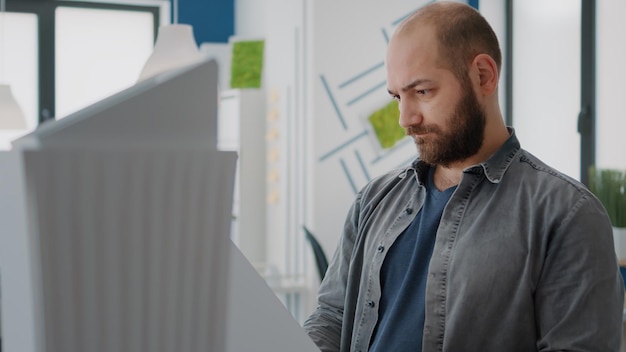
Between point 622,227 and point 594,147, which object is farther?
point 594,147

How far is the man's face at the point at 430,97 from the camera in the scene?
1.27 meters

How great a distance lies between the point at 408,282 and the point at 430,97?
1.01 feet

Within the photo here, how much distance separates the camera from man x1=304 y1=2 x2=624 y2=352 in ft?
3.78

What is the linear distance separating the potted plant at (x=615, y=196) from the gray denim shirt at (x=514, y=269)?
195 cm

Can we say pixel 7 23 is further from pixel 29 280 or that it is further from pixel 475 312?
pixel 29 280

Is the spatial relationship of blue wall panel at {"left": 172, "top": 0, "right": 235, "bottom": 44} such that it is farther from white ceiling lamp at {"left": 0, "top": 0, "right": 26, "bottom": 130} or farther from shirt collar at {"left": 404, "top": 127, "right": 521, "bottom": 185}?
shirt collar at {"left": 404, "top": 127, "right": 521, "bottom": 185}

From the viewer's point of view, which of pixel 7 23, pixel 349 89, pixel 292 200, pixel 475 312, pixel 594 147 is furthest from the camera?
pixel 7 23

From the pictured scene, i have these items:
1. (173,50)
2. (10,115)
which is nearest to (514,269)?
(173,50)

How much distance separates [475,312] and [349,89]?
345 centimetres

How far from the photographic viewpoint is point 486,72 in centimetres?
131

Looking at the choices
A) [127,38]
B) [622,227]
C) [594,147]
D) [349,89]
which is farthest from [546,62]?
[127,38]

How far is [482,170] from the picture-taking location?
1.29 m

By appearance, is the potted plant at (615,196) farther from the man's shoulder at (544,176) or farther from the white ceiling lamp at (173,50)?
the man's shoulder at (544,176)

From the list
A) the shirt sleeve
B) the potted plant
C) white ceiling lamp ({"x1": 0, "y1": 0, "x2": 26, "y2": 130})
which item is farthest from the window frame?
the shirt sleeve
